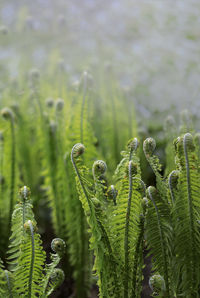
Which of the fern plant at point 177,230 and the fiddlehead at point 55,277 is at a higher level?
the fern plant at point 177,230

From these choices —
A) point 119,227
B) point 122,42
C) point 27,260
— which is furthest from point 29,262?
point 122,42

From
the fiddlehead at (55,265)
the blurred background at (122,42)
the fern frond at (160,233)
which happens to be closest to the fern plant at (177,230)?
the fern frond at (160,233)

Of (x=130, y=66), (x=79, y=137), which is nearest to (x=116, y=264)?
(x=79, y=137)

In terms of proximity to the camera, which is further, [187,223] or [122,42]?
[122,42]

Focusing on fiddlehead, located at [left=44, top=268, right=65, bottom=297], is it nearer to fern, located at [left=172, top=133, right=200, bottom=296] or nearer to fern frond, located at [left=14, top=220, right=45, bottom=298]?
fern frond, located at [left=14, top=220, right=45, bottom=298]

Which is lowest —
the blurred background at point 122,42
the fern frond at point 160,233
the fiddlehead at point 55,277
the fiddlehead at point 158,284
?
the fiddlehead at point 158,284

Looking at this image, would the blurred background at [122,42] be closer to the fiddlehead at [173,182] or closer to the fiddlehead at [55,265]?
the fiddlehead at [173,182]

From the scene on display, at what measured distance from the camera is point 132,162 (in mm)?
512

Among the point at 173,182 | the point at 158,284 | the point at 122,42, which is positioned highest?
the point at 122,42

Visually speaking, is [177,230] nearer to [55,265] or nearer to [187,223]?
[187,223]

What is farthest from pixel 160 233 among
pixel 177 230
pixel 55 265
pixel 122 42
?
pixel 122 42

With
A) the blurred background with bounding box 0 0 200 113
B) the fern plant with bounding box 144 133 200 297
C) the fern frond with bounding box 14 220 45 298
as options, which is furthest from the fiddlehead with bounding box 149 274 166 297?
the blurred background with bounding box 0 0 200 113

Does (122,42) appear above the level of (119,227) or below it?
above

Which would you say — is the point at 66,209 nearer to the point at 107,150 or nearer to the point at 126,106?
the point at 107,150
